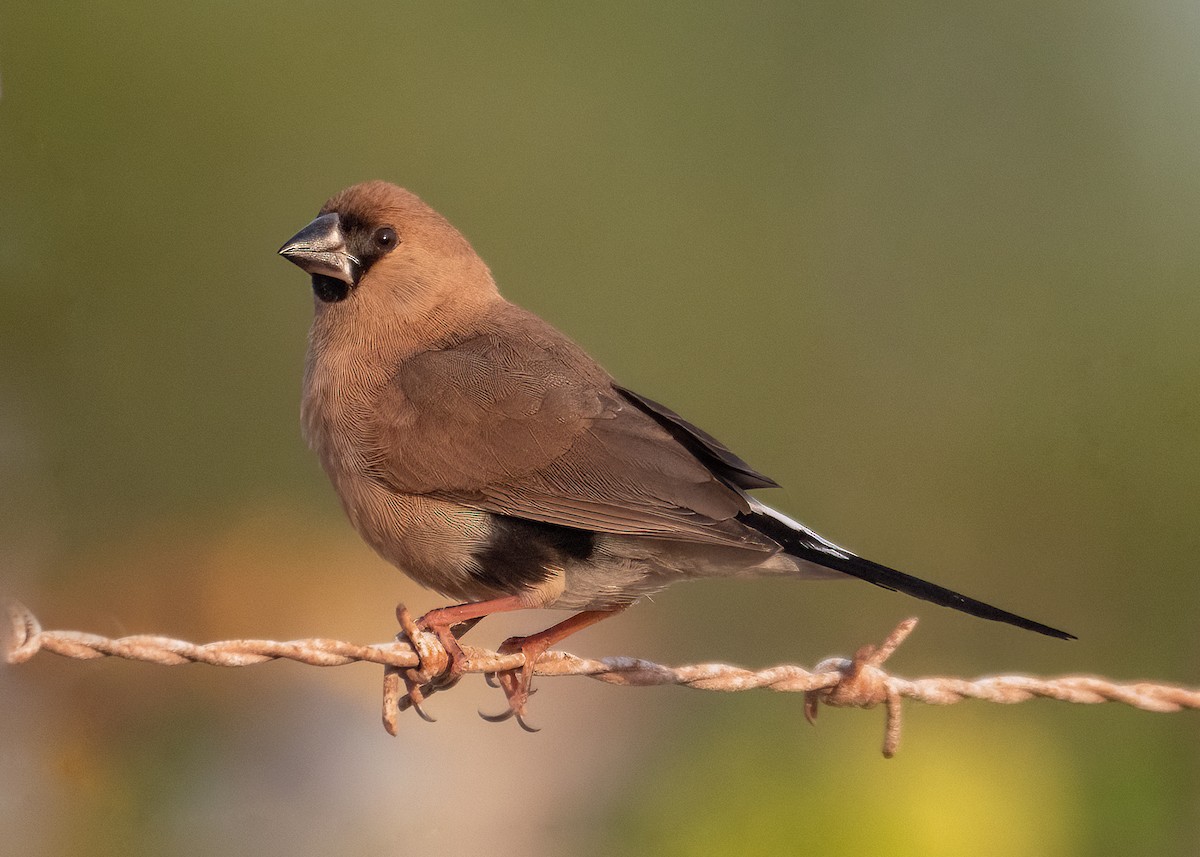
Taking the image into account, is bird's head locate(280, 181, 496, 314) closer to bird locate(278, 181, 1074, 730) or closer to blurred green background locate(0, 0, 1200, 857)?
bird locate(278, 181, 1074, 730)

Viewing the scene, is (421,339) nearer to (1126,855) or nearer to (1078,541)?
(1126,855)

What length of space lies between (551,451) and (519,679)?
46 cm

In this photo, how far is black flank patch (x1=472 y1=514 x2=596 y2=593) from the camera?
219 centimetres

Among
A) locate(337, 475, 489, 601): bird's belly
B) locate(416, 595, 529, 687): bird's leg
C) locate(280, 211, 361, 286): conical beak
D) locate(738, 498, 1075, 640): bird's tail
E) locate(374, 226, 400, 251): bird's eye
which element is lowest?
locate(416, 595, 529, 687): bird's leg

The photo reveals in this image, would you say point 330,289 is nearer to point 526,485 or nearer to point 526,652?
point 526,485

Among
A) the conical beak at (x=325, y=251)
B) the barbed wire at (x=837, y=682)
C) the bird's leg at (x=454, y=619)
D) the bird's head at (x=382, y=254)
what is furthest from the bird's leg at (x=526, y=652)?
the conical beak at (x=325, y=251)

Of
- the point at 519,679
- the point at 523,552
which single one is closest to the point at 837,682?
the point at 523,552

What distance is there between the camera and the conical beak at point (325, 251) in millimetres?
2535

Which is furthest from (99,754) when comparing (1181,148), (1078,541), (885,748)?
(1181,148)

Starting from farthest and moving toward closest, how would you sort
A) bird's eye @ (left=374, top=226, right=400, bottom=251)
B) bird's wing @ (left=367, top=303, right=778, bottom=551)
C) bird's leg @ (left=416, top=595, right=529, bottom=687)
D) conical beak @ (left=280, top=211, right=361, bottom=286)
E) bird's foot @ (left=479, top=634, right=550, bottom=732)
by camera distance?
1. bird's eye @ (left=374, top=226, right=400, bottom=251)
2. conical beak @ (left=280, top=211, right=361, bottom=286)
3. bird's foot @ (left=479, top=634, right=550, bottom=732)
4. bird's wing @ (left=367, top=303, right=778, bottom=551)
5. bird's leg @ (left=416, top=595, right=529, bottom=687)

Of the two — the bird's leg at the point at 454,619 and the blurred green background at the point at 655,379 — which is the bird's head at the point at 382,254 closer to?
the bird's leg at the point at 454,619

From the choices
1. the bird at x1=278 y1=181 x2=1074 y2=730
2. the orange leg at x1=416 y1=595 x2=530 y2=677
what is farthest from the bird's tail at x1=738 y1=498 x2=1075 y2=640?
the orange leg at x1=416 y1=595 x2=530 y2=677

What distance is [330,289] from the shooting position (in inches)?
103

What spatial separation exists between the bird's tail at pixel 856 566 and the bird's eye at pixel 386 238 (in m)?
0.98
